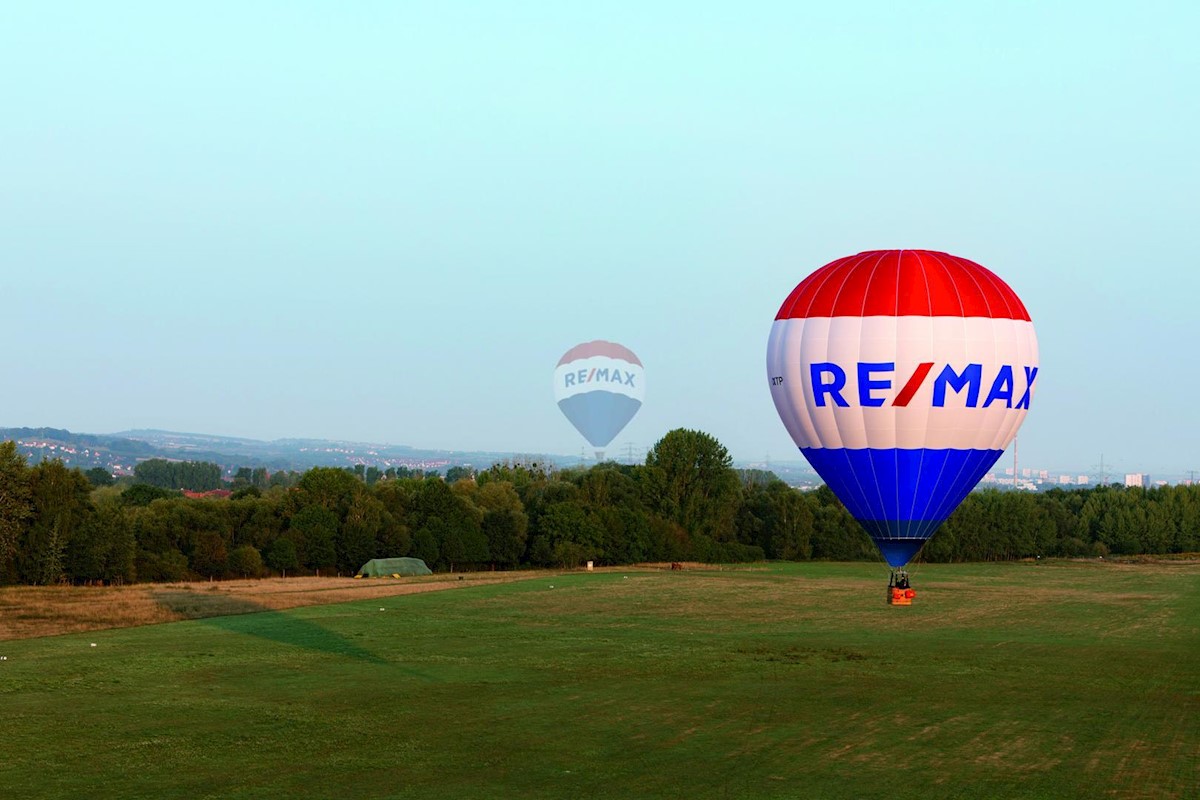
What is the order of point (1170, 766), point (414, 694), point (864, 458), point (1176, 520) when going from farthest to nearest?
point (1176, 520) < point (864, 458) < point (414, 694) < point (1170, 766)

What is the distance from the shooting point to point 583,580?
9100 cm

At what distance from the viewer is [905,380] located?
5097 centimetres

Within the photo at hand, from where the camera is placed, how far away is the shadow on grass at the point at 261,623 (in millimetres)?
50000

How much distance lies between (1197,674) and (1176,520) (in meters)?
110

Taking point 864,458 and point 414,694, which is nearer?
point 414,694

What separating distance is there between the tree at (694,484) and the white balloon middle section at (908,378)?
76741 millimetres

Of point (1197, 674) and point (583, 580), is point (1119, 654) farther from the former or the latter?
point (583, 580)

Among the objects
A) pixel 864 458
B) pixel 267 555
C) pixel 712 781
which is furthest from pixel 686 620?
pixel 267 555

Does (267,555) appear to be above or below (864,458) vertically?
below

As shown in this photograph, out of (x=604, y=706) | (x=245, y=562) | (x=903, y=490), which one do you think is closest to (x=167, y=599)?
(x=245, y=562)

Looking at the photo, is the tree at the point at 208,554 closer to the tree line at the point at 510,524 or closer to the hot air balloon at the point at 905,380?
the tree line at the point at 510,524

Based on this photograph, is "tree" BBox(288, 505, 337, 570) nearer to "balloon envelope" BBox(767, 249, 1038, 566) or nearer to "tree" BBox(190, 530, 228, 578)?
"tree" BBox(190, 530, 228, 578)

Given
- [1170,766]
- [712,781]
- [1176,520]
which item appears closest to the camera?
[712,781]

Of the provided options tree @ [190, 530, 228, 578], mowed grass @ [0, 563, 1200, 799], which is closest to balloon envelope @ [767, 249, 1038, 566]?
mowed grass @ [0, 563, 1200, 799]
